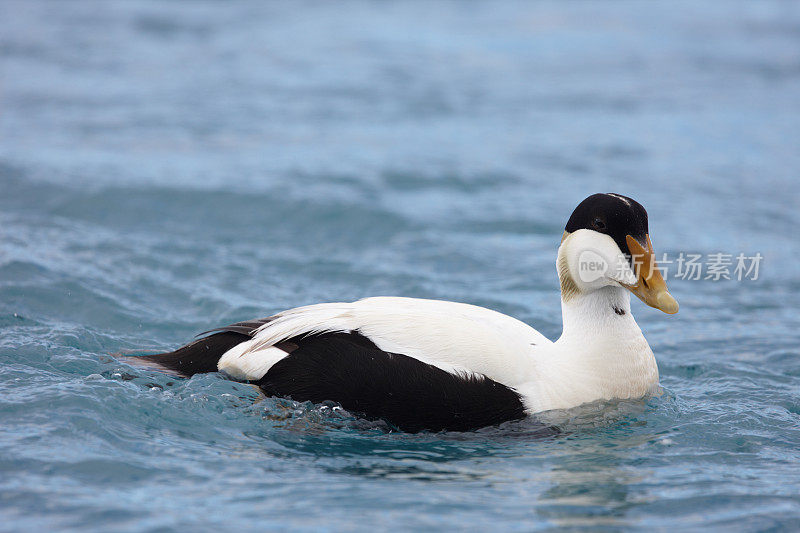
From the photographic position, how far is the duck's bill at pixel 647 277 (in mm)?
4637

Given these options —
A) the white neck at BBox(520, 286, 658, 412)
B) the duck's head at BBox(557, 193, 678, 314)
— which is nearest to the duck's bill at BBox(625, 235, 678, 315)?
the duck's head at BBox(557, 193, 678, 314)

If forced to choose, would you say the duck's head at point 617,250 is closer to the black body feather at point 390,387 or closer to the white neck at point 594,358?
the white neck at point 594,358

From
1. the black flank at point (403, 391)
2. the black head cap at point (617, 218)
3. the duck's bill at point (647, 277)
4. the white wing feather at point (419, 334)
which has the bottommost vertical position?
the black flank at point (403, 391)

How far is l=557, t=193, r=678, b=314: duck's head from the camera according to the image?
4.65m

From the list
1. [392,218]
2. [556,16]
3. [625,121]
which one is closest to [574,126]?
[625,121]

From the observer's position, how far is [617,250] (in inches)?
184

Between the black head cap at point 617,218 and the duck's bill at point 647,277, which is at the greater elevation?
the black head cap at point 617,218

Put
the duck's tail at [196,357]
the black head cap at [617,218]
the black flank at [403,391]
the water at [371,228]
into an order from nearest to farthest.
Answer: the water at [371,228], the black flank at [403,391], the black head cap at [617,218], the duck's tail at [196,357]

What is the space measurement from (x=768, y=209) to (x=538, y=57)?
19.3 ft

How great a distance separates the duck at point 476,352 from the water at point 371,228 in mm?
119

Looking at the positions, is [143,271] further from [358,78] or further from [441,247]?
[358,78]

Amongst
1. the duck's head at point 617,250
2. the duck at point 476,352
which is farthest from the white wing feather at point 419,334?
the duck's head at point 617,250

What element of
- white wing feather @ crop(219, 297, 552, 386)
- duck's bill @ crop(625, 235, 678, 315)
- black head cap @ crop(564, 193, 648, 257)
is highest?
black head cap @ crop(564, 193, 648, 257)

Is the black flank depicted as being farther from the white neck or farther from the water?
the white neck
